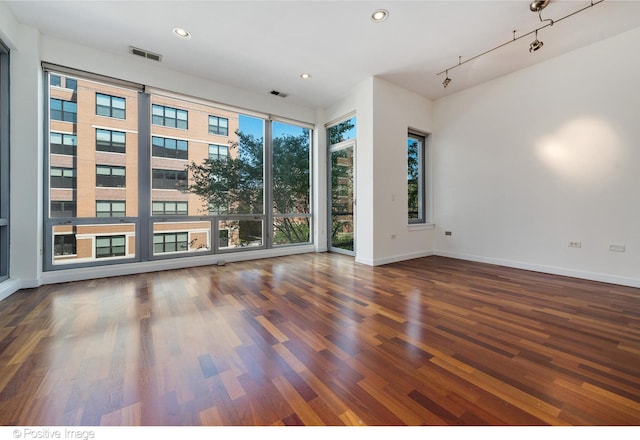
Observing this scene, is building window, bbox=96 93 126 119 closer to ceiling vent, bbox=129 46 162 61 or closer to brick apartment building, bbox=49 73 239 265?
brick apartment building, bbox=49 73 239 265

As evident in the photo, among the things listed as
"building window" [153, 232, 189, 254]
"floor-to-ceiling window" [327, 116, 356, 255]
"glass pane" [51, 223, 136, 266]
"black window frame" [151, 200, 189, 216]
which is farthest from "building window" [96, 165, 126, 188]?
"floor-to-ceiling window" [327, 116, 356, 255]

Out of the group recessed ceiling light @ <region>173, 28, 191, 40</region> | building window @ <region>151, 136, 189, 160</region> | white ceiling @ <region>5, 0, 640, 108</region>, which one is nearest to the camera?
white ceiling @ <region>5, 0, 640, 108</region>

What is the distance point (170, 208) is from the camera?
421cm

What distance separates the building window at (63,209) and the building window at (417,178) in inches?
216

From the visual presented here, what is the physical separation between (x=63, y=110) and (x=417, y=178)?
5857 mm

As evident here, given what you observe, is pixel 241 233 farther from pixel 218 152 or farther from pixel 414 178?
pixel 414 178

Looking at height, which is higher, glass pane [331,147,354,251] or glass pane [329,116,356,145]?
glass pane [329,116,356,145]

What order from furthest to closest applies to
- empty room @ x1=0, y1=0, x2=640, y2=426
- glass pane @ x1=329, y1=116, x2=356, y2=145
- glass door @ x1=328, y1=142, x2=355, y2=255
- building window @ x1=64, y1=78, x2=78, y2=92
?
glass door @ x1=328, y1=142, x2=355, y2=255 → glass pane @ x1=329, y1=116, x2=356, y2=145 → building window @ x1=64, y1=78, x2=78, y2=92 → empty room @ x1=0, y1=0, x2=640, y2=426

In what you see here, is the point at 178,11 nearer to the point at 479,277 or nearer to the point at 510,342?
the point at 510,342

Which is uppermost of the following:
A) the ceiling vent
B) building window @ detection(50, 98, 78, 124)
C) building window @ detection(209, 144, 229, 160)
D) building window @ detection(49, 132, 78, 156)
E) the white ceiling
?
the ceiling vent

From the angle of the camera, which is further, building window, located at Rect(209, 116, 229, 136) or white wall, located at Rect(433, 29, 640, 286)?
building window, located at Rect(209, 116, 229, 136)

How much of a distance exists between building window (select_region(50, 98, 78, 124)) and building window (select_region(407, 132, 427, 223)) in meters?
5.44

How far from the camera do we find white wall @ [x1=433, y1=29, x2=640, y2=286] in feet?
10.6

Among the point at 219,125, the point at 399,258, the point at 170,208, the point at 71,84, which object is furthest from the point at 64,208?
the point at 399,258
